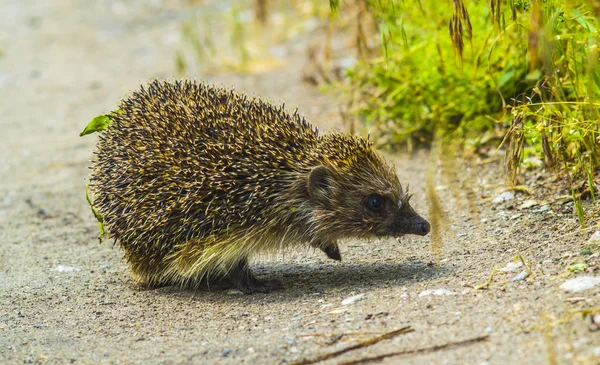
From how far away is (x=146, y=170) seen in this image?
5.38 m

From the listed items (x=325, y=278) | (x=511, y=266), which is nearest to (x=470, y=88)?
(x=325, y=278)

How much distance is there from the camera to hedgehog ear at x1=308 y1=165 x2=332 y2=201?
5.46 m

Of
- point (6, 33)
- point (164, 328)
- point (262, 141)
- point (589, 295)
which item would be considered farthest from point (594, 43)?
point (6, 33)

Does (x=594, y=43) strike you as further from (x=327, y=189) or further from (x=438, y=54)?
(x=438, y=54)

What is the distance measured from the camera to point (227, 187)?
5266mm

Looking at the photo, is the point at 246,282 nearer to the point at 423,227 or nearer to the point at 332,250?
the point at 332,250

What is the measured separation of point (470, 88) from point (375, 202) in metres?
2.19

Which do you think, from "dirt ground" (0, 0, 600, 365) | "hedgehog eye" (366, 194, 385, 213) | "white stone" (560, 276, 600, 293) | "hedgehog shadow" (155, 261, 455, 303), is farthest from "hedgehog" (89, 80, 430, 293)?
"white stone" (560, 276, 600, 293)

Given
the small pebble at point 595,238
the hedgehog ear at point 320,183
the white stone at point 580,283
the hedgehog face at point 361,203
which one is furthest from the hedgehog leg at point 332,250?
the white stone at point 580,283

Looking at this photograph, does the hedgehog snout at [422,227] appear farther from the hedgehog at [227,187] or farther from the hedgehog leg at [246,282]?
the hedgehog leg at [246,282]

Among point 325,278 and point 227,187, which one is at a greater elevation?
point 227,187

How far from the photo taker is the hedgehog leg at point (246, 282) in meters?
5.52

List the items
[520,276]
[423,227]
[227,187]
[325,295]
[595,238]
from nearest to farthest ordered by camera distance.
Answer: [520,276]
[595,238]
[325,295]
[227,187]
[423,227]

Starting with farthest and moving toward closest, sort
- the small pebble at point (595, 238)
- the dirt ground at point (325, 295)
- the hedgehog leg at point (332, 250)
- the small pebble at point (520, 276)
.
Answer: the hedgehog leg at point (332, 250) < the small pebble at point (595, 238) < the small pebble at point (520, 276) < the dirt ground at point (325, 295)
